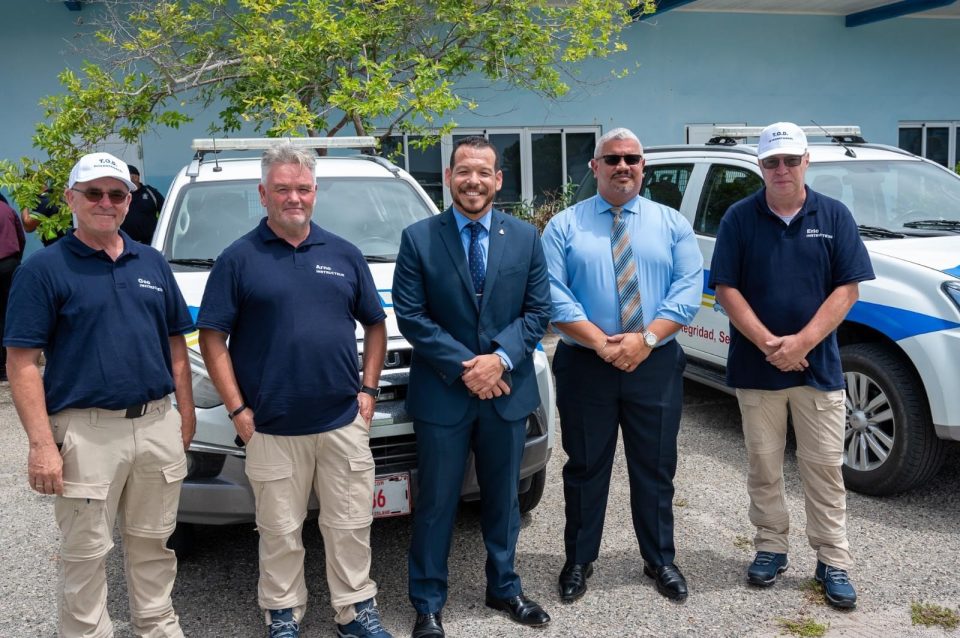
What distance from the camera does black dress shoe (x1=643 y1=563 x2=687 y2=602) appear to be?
3498 mm

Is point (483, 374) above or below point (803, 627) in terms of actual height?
above

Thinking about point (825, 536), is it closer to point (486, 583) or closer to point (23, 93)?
point (486, 583)

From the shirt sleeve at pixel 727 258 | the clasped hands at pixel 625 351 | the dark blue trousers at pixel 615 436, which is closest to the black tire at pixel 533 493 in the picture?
the dark blue trousers at pixel 615 436

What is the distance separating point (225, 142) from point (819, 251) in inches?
132

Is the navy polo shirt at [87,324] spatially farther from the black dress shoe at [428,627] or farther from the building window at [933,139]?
the building window at [933,139]

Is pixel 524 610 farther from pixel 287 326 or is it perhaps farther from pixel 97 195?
pixel 97 195

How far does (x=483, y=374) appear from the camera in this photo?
310cm

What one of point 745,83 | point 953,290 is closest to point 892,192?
point 953,290

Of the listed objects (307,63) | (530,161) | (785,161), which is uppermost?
(307,63)

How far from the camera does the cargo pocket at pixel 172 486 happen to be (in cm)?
296

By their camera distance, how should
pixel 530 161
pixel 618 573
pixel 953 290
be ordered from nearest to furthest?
pixel 618 573, pixel 953 290, pixel 530 161

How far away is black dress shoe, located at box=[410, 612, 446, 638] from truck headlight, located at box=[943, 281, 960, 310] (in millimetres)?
2856

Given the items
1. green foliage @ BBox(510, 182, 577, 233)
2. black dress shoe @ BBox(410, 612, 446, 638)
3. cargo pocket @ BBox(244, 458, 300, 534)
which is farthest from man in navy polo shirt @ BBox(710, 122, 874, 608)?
green foliage @ BBox(510, 182, 577, 233)

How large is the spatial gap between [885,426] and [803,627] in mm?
1613
